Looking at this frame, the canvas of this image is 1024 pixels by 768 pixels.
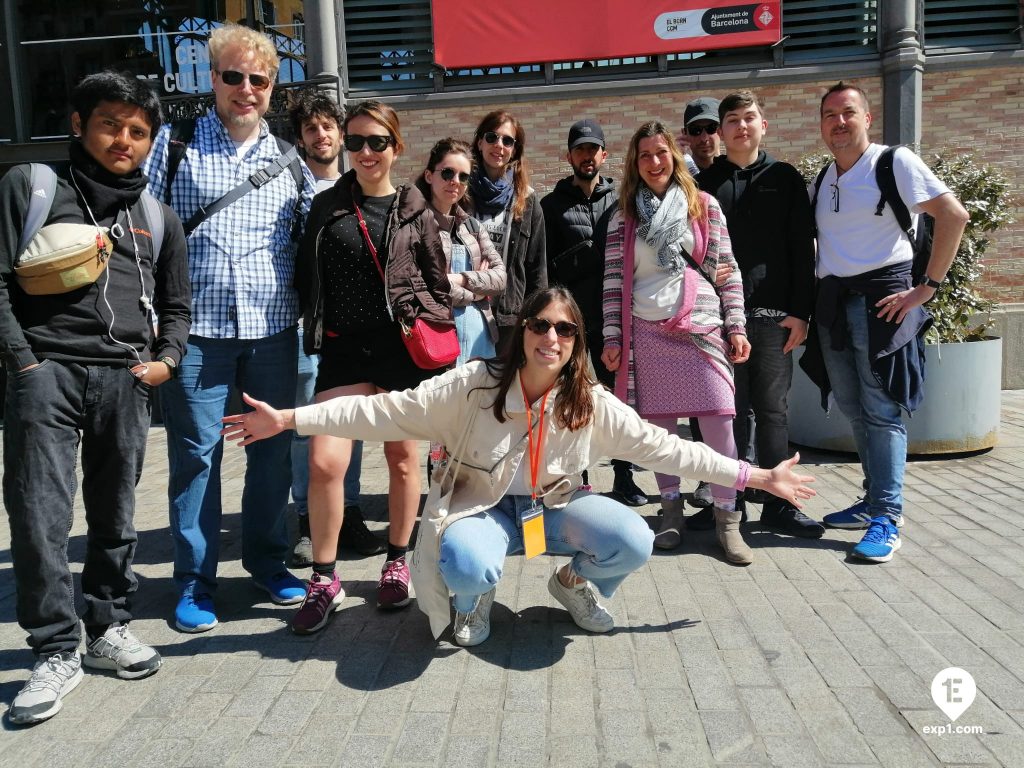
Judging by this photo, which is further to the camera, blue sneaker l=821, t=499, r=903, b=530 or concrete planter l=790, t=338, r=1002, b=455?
concrete planter l=790, t=338, r=1002, b=455

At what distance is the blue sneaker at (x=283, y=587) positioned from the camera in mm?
3830

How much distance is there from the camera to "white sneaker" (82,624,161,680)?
10.2 feet

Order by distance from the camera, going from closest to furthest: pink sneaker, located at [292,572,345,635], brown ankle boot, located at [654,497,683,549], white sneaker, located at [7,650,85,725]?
white sneaker, located at [7,650,85,725] → pink sneaker, located at [292,572,345,635] → brown ankle boot, located at [654,497,683,549]

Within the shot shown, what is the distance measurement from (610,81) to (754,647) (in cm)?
919

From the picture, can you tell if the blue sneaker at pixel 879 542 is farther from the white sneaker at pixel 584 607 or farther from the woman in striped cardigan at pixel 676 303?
the white sneaker at pixel 584 607

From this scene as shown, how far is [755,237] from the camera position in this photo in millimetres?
4527

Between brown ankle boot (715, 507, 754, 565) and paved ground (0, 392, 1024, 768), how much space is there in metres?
0.09

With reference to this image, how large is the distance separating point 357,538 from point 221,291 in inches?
65.5

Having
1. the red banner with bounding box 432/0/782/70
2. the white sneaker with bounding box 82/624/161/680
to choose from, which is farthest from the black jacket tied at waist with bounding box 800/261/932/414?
the red banner with bounding box 432/0/782/70

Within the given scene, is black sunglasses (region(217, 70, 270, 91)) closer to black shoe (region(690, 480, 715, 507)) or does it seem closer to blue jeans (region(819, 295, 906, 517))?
blue jeans (region(819, 295, 906, 517))

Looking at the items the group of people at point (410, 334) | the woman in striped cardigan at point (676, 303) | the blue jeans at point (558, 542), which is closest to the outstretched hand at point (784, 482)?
the group of people at point (410, 334)

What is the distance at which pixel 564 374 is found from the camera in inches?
132

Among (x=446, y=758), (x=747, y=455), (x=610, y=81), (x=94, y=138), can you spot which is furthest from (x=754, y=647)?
(x=610, y=81)

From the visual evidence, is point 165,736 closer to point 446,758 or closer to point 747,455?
point 446,758
